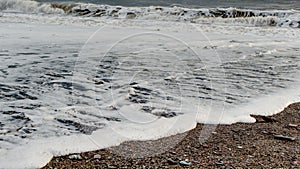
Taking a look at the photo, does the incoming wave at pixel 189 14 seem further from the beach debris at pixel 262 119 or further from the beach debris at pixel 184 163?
the beach debris at pixel 184 163

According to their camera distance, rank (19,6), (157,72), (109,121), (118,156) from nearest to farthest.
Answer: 1. (118,156)
2. (109,121)
3. (157,72)
4. (19,6)

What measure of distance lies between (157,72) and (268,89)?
154cm

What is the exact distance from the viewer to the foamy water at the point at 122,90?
2.68 meters

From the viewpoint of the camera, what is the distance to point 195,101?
364cm

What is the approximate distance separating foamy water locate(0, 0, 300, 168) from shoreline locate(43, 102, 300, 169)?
5.1 inches

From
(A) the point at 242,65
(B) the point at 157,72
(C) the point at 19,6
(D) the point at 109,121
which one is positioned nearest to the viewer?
(D) the point at 109,121

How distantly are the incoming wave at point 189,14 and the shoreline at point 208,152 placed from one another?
12614mm

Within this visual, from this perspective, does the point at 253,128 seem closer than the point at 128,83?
Yes

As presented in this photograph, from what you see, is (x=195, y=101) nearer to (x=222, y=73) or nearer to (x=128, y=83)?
(x=128, y=83)

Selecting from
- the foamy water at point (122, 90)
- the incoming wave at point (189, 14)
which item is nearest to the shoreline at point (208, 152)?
the foamy water at point (122, 90)

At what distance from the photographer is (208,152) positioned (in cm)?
248

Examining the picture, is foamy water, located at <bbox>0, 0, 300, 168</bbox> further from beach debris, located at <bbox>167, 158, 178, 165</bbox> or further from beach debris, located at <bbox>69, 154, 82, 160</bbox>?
beach debris, located at <bbox>167, 158, 178, 165</bbox>

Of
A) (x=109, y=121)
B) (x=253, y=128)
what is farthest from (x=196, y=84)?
(x=109, y=121)

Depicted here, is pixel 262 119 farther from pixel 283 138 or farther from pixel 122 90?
pixel 122 90
